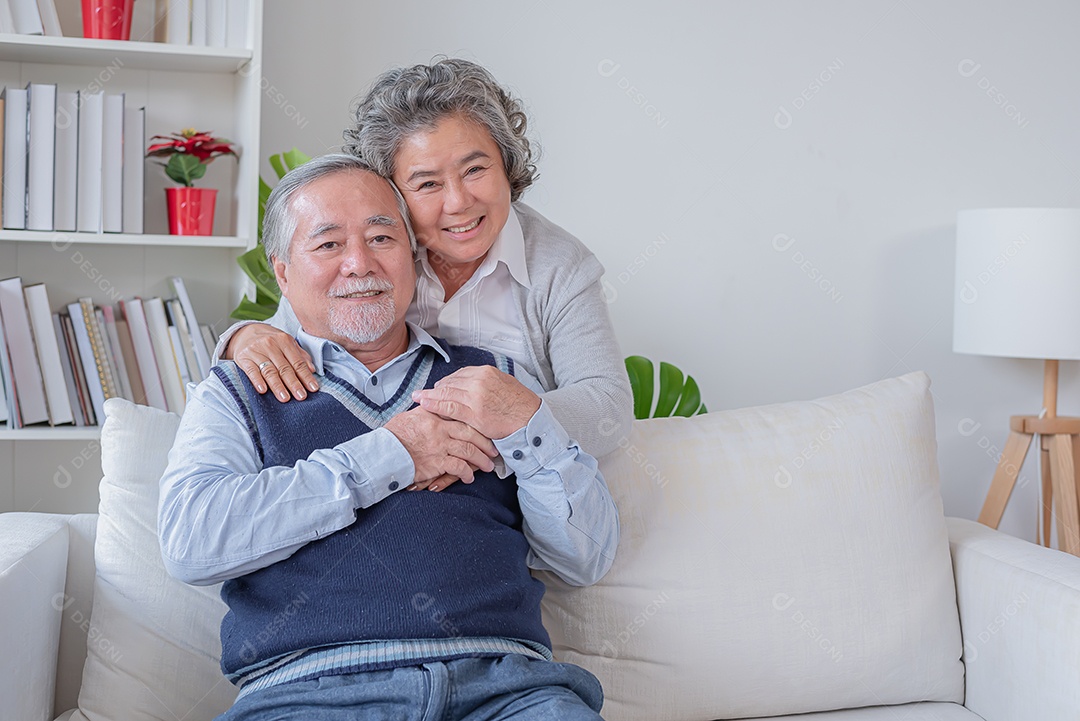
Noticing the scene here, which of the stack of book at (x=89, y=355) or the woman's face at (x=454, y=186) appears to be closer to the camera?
the woman's face at (x=454, y=186)

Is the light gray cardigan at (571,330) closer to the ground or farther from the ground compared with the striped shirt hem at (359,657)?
farther from the ground

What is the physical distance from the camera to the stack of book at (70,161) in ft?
6.82

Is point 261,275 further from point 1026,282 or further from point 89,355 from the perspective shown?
point 1026,282

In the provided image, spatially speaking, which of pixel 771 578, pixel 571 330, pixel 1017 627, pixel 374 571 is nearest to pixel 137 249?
pixel 571 330

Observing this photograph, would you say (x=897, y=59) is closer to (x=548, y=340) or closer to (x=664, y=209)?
(x=664, y=209)

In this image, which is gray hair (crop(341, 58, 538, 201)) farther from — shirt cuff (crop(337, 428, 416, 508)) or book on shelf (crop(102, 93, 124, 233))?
book on shelf (crop(102, 93, 124, 233))

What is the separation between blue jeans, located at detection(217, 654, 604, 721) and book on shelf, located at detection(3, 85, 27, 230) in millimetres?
1300

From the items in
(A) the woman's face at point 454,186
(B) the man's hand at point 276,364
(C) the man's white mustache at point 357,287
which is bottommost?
(B) the man's hand at point 276,364

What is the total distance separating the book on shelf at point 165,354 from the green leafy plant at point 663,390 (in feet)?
3.37

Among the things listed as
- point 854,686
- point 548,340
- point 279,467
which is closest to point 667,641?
→ point 854,686

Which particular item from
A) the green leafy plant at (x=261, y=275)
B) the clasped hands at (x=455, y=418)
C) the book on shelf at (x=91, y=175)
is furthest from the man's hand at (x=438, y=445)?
the book on shelf at (x=91, y=175)

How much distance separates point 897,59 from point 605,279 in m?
1.05

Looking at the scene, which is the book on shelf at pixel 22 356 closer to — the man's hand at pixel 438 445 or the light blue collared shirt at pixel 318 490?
the light blue collared shirt at pixel 318 490

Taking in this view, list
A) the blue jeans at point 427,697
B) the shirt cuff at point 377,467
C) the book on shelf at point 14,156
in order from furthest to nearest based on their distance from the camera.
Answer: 1. the book on shelf at point 14,156
2. the shirt cuff at point 377,467
3. the blue jeans at point 427,697
